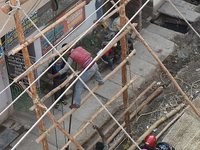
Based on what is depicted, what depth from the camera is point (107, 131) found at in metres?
7.98

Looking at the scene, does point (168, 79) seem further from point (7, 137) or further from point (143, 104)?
point (7, 137)

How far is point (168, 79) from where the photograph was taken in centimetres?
1021

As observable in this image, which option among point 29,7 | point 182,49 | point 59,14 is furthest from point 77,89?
point 182,49

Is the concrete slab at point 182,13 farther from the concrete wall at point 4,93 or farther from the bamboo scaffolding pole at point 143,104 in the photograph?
the concrete wall at point 4,93

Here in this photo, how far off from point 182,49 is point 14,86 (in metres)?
6.05

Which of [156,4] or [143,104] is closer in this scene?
[143,104]

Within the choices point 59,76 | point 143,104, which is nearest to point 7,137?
point 59,76

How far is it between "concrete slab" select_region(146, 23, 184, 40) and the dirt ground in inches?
8.8

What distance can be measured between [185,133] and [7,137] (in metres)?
4.46

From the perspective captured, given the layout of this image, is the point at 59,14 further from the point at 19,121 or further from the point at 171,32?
the point at 171,32

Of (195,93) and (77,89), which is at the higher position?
(77,89)

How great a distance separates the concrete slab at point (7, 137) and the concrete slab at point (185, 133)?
3.81 metres

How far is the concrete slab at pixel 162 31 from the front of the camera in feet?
39.0

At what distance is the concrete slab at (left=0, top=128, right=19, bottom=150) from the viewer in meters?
7.96
